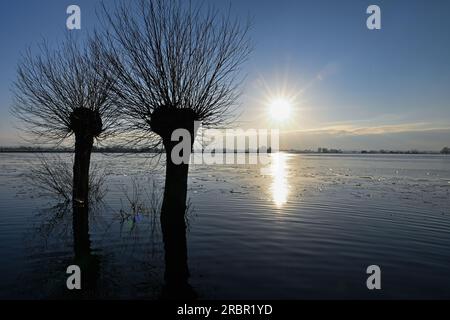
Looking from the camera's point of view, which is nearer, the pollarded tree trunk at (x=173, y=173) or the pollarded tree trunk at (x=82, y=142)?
the pollarded tree trunk at (x=173, y=173)

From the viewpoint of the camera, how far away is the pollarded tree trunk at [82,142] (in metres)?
14.9

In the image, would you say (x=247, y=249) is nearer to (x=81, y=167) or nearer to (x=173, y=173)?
(x=173, y=173)

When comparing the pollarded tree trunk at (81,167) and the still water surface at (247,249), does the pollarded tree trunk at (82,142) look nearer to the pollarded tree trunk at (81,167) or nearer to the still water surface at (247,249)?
the pollarded tree trunk at (81,167)

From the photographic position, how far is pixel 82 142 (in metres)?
15.1

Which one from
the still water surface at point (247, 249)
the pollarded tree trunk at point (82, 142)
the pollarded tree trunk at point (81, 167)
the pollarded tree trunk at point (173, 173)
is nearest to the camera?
the still water surface at point (247, 249)

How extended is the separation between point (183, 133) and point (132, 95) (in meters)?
2.51

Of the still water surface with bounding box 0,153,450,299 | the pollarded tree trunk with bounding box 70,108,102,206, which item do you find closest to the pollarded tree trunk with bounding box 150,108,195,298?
the still water surface with bounding box 0,153,450,299

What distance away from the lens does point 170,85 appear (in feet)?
39.9

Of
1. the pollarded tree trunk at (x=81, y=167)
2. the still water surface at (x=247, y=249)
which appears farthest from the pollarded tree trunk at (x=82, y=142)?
the still water surface at (x=247, y=249)

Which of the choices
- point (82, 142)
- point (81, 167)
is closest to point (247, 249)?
point (81, 167)

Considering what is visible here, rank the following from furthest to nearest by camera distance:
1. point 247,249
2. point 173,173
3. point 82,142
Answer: point 82,142
point 173,173
point 247,249

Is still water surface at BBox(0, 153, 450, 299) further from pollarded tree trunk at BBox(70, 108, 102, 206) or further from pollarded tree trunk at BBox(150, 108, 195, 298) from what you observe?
pollarded tree trunk at BBox(70, 108, 102, 206)

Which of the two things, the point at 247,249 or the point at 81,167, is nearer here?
the point at 247,249

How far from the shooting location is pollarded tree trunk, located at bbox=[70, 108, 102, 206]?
14868mm
